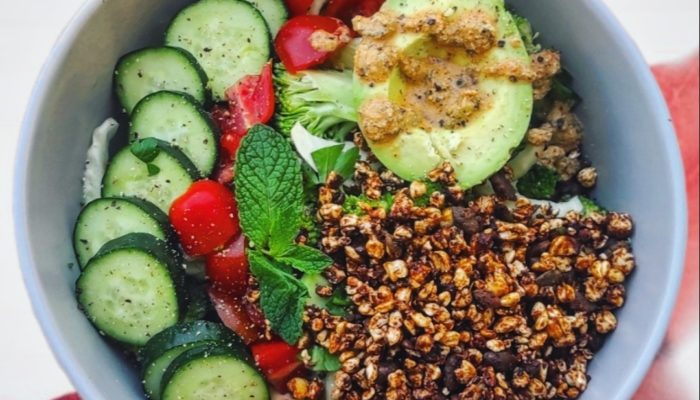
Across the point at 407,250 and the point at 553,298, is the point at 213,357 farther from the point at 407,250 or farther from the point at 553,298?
the point at 553,298

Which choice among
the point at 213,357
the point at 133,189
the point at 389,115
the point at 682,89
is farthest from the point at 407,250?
the point at 682,89

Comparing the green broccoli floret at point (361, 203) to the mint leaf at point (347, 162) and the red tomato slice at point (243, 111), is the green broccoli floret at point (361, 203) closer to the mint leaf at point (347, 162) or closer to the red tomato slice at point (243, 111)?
the mint leaf at point (347, 162)

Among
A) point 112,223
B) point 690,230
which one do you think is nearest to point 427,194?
point 112,223

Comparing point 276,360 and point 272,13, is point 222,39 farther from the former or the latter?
point 276,360

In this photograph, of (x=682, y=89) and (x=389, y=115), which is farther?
(x=682, y=89)

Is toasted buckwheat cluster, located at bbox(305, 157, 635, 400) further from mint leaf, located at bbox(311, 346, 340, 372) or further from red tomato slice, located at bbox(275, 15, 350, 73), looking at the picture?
red tomato slice, located at bbox(275, 15, 350, 73)
